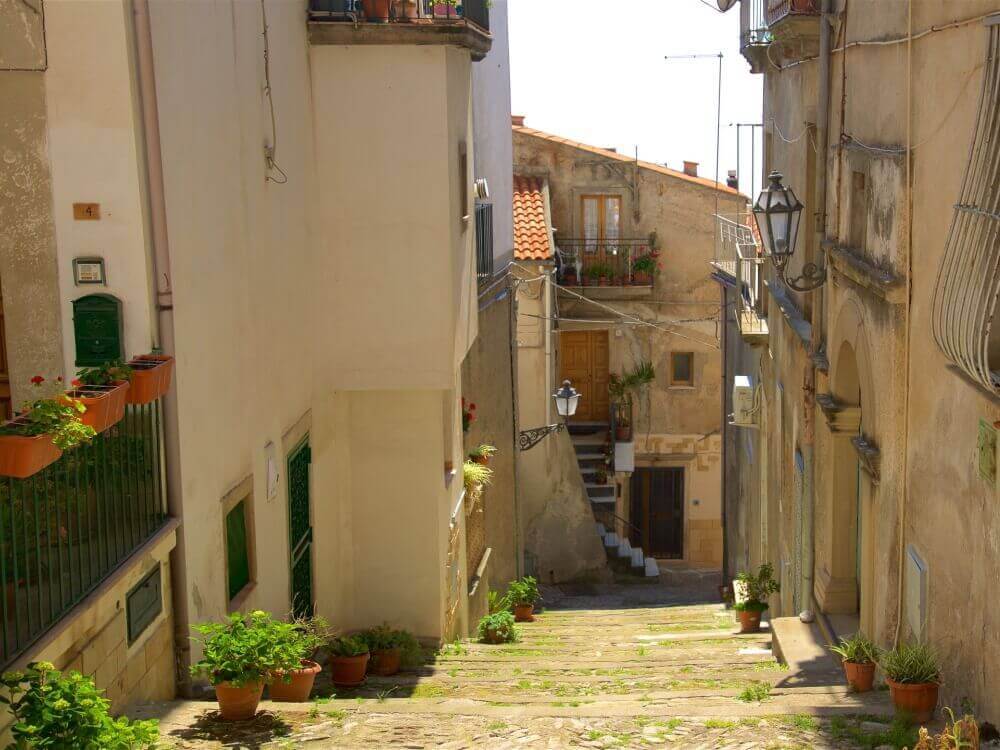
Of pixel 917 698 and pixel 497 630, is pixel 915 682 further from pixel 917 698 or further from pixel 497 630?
pixel 497 630

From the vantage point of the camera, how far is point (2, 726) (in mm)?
5180

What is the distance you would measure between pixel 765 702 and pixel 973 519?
232cm

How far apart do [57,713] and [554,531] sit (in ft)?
59.5

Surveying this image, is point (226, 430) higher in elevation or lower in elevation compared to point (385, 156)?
lower

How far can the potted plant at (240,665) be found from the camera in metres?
6.84

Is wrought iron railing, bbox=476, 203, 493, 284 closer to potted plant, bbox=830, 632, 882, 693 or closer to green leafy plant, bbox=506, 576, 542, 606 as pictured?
green leafy plant, bbox=506, 576, 542, 606

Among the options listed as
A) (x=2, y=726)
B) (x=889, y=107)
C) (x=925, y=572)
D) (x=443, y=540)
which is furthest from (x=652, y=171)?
(x=2, y=726)

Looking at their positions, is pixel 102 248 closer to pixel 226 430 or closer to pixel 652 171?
pixel 226 430

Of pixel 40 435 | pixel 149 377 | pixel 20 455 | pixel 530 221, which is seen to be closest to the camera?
pixel 20 455

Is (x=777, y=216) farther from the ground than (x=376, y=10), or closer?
closer

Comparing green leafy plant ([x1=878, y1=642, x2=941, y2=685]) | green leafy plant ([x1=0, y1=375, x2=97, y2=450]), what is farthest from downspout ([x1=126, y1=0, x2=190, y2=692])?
green leafy plant ([x1=878, y1=642, x2=941, y2=685])

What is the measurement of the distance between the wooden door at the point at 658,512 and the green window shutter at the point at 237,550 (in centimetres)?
A: 1957

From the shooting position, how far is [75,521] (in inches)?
251

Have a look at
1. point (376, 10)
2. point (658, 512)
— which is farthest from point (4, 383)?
point (658, 512)
